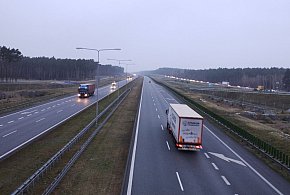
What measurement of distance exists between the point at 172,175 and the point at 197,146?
652cm

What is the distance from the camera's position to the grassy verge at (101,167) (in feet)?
58.3

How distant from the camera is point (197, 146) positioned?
26641 millimetres

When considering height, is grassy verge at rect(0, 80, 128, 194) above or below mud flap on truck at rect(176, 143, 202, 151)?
below

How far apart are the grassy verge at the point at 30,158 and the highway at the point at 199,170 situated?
6.85m

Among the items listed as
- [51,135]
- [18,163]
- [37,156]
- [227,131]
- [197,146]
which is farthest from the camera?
[227,131]

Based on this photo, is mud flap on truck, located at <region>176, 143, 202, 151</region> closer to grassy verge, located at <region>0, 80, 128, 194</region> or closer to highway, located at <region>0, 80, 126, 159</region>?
grassy verge, located at <region>0, 80, 128, 194</region>

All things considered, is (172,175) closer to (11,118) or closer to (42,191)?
(42,191)

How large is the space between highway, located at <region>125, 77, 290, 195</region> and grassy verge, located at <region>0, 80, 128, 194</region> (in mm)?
6846

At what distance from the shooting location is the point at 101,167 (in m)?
22.0

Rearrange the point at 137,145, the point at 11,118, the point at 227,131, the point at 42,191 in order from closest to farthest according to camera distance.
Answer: the point at 42,191 < the point at 137,145 < the point at 227,131 < the point at 11,118

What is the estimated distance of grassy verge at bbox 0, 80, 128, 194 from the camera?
18750mm

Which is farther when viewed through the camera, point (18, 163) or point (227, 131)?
point (227, 131)

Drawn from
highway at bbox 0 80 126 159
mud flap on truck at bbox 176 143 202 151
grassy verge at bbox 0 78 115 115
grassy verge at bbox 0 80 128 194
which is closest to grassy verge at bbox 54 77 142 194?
grassy verge at bbox 0 80 128 194

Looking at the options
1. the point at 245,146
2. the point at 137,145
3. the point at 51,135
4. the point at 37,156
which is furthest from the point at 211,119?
the point at 37,156
